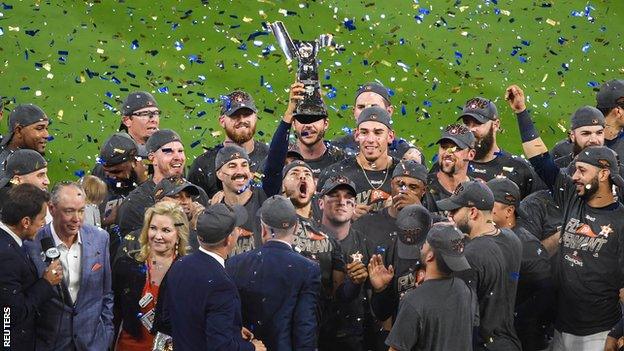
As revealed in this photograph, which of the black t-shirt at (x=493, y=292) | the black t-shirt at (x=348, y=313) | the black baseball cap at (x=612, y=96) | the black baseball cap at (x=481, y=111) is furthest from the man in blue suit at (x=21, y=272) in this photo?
the black baseball cap at (x=612, y=96)

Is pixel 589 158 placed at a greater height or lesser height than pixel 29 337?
greater

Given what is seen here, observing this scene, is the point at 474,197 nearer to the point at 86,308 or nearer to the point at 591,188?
the point at 591,188

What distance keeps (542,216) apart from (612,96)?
4.87 feet

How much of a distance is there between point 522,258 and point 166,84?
695 centimetres

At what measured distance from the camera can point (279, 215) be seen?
7816 millimetres

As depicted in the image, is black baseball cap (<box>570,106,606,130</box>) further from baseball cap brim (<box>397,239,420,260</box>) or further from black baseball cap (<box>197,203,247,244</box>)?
black baseball cap (<box>197,203,247,244</box>)

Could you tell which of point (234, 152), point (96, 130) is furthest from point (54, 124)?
point (234, 152)

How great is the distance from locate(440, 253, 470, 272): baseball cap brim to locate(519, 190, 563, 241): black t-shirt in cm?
210

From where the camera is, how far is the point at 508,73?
15555mm

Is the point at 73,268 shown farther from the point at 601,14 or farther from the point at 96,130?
the point at 601,14

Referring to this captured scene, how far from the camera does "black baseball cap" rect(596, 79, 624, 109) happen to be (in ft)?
34.7

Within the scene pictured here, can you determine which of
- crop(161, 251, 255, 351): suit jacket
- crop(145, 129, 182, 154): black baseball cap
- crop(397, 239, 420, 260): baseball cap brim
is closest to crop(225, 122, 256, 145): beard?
crop(145, 129, 182, 154): black baseball cap

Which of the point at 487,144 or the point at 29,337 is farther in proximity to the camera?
the point at 487,144

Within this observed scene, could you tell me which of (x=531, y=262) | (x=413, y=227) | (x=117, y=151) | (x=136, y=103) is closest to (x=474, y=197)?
(x=413, y=227)
